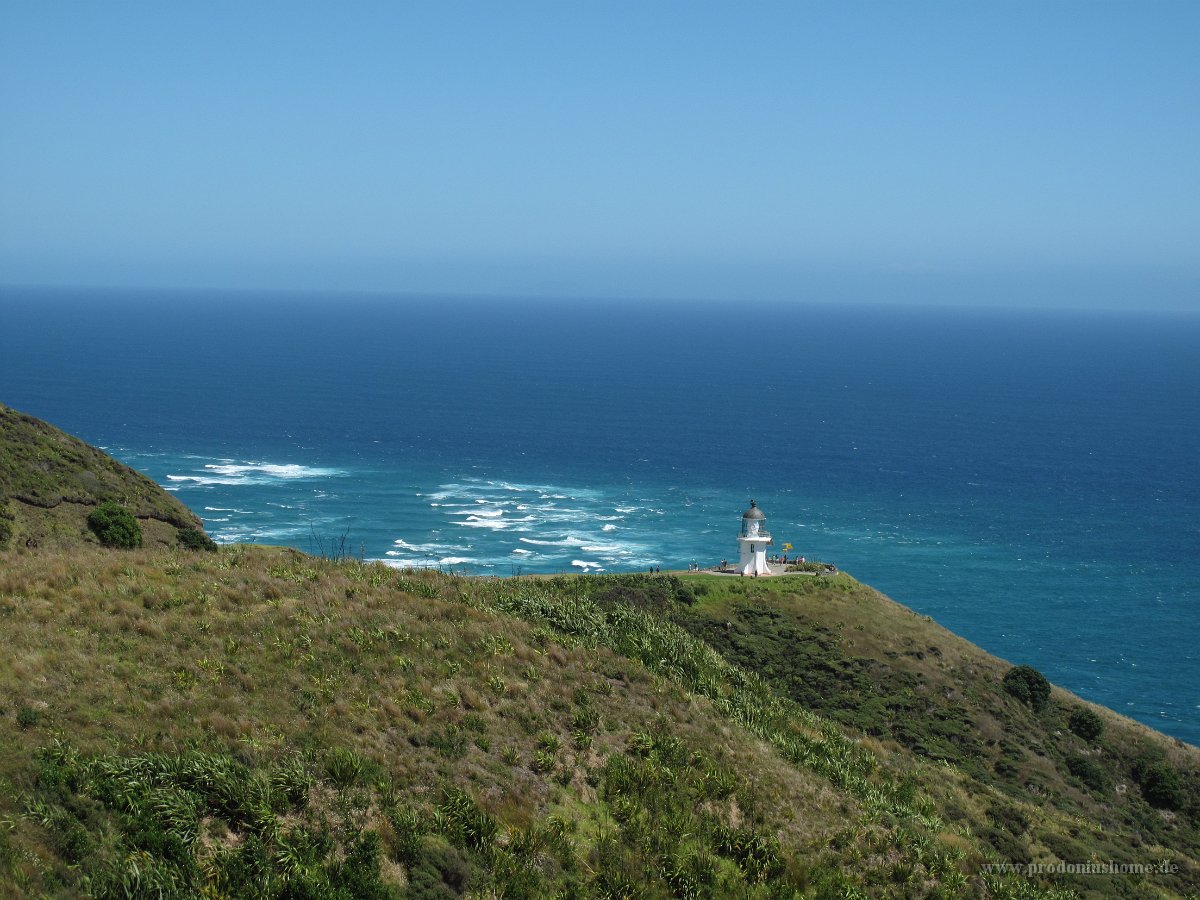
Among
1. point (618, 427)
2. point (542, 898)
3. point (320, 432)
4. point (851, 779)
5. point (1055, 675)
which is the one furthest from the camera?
point (618, 427)

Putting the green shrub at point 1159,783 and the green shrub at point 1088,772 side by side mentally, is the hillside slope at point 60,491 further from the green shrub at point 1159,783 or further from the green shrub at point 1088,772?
the green shrub at point 1159,783

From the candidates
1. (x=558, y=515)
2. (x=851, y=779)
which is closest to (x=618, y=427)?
(x=558, y=515)

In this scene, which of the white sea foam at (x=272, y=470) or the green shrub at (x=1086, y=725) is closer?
the green shrub at (x=1086, y=725)

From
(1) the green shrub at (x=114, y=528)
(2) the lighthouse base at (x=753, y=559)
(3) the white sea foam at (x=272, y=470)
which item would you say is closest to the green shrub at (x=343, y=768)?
(1) the green shrub at (x=114, y=528)

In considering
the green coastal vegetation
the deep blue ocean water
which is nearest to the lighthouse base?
the deep blue ocean water

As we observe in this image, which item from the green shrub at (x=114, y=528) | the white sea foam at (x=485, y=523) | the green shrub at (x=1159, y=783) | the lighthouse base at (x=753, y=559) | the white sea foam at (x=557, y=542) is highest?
the green shrub at (x=114, y=528)

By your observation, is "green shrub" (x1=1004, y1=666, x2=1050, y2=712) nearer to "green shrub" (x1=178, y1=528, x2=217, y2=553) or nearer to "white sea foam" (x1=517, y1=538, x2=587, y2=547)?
"green shrub" (x1=178, y1=528, x2=217, y2=553)

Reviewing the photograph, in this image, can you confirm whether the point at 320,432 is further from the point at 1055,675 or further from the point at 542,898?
the point at 542,898
